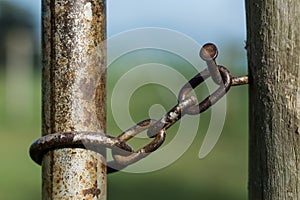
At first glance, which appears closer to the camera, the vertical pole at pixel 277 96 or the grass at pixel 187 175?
the vertical pole at pixel 277 96

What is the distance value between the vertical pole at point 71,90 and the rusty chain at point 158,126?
0.02m

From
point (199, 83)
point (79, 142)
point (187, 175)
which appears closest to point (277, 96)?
point (199, 83)

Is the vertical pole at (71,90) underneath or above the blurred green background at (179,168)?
above

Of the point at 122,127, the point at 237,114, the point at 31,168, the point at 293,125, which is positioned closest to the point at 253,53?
the point at 293,125

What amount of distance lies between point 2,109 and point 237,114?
8.44 m

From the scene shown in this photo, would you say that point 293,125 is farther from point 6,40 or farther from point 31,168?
point 6,40

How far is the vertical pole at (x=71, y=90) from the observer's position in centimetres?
93

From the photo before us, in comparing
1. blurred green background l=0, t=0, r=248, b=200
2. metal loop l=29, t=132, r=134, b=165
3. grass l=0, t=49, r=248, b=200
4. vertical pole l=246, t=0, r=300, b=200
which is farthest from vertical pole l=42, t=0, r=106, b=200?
grass l=0, t=49, r=248, b=200

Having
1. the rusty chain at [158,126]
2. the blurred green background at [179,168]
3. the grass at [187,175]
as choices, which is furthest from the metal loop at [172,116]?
the grass at [187,175]

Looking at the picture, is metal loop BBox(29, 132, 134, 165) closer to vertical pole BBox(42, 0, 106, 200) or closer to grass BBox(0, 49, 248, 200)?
vertical pole BBox(42, 0, 106, 200)

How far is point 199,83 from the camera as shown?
0.93 meters

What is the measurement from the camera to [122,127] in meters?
1.04

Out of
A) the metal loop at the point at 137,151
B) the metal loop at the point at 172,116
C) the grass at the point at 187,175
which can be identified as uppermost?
the metal loop at the point at 172,116

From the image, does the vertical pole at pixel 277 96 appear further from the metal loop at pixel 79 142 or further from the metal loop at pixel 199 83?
the metal loop at pixel 79 142
